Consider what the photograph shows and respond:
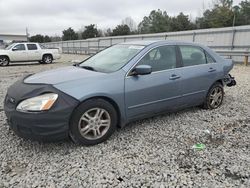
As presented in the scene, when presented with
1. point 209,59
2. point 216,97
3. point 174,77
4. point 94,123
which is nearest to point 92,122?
point 94,123

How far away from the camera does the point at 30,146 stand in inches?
143

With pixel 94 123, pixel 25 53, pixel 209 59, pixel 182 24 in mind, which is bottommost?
pixel 94 123

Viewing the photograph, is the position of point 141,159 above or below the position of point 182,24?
below

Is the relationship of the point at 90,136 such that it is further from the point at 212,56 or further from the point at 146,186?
the point at 212,56

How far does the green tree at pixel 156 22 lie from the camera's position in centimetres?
4592

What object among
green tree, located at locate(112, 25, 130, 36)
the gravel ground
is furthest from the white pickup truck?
green tree, located at locate(112, 25, 130, 36)

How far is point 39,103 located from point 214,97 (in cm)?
370

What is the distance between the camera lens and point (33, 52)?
56.6 ft

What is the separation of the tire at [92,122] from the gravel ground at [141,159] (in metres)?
0.13

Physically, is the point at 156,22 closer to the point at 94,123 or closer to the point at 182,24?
the point at 182,24

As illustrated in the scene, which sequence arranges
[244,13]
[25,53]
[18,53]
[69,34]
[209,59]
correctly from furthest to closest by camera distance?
[69,34] < [244,13] < [25,53] < [18,53] < [209,59]

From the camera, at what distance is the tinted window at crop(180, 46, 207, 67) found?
15.6ft

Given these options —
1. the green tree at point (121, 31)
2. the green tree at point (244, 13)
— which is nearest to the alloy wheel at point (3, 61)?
the green tree at point (244, 13)

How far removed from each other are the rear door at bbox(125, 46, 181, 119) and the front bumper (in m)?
0.96
